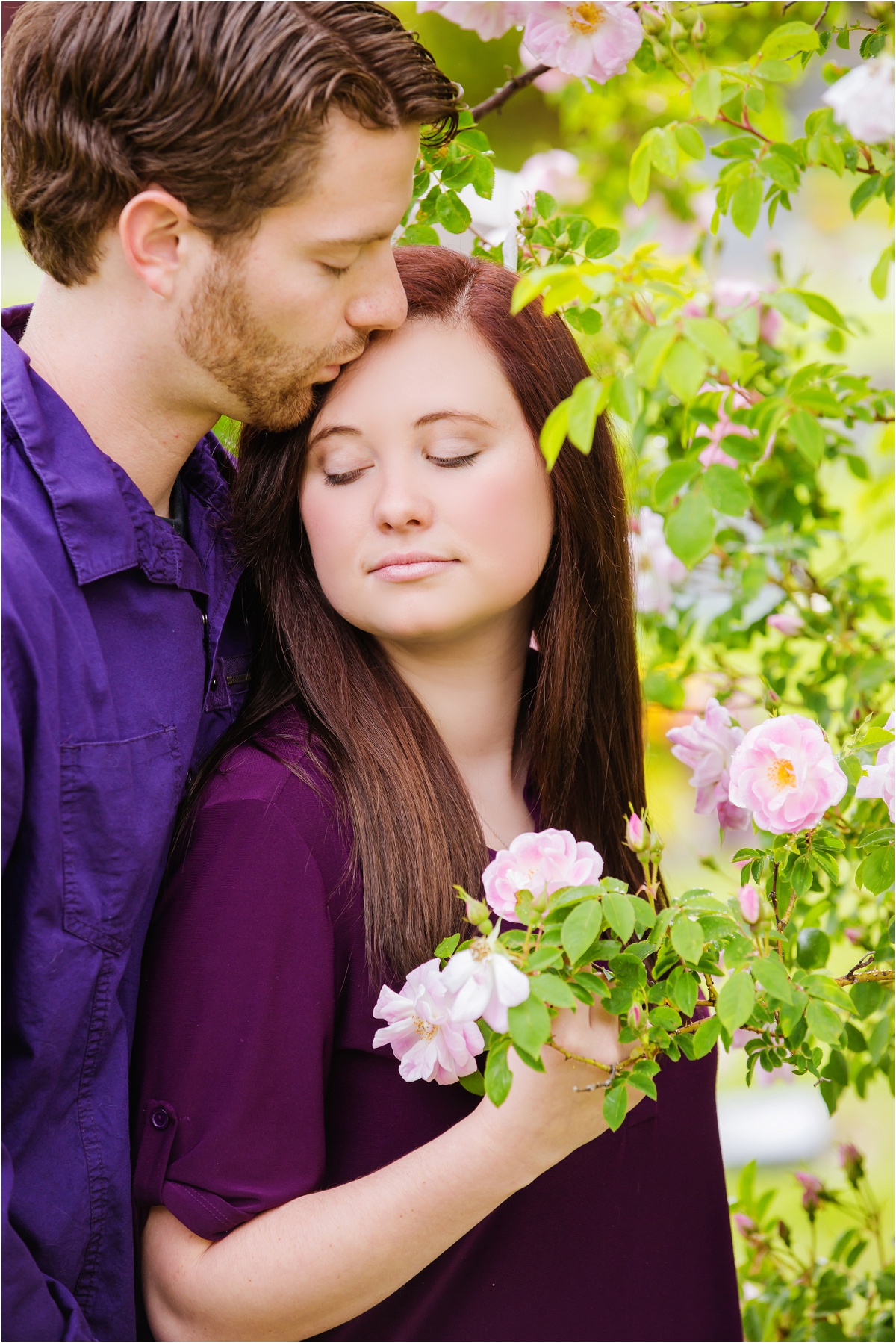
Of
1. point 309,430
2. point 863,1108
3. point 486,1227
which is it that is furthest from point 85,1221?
point 863,1108

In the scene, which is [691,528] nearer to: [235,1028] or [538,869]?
[538,869]

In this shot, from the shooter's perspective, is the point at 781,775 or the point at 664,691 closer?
the point at 781,775

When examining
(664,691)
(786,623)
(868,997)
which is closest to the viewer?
(868,997)

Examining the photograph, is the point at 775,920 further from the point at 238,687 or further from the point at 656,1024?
the point at 238,687

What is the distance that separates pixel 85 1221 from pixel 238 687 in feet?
2.23

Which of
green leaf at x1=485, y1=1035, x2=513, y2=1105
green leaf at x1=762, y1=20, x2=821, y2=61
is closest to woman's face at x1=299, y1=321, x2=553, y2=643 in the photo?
green leaf at x1=762, y1=20, x2=821, y2=61

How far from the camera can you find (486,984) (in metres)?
1.08

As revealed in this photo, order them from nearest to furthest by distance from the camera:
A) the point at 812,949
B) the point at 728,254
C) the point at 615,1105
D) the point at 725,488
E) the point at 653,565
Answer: the point at 725,488, the point at 615,1105, the point at 812,949, the point at 653,565, the point at 728,254

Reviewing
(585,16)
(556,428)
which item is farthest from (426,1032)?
(585,16)

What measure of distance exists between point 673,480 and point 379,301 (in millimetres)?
502

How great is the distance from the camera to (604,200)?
3.50 meters

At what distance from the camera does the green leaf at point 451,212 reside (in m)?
1.75

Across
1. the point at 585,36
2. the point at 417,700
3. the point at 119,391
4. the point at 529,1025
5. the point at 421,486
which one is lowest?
the point at 529,1025

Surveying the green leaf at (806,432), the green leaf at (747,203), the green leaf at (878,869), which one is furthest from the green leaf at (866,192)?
the green leaf at (878,869)
